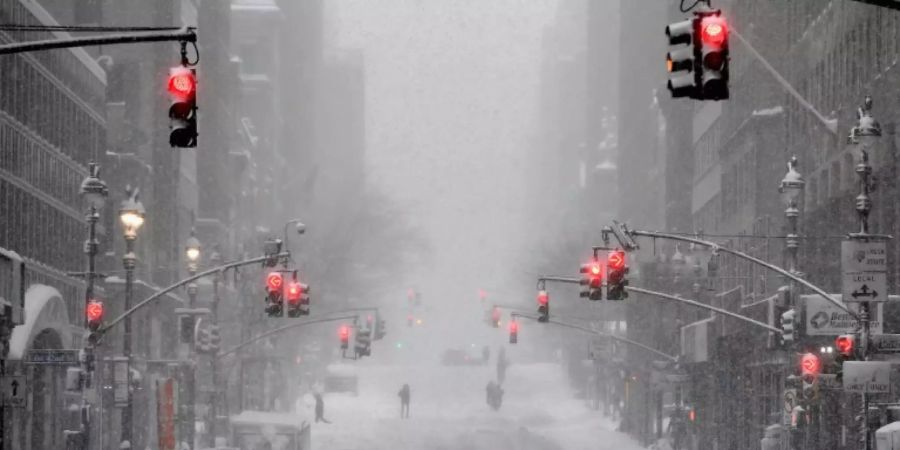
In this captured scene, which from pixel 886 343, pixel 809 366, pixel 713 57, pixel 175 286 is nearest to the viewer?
pixel 713 57

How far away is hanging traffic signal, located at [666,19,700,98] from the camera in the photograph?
16969mm

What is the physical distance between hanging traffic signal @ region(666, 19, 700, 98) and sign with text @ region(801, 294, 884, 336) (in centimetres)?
2293

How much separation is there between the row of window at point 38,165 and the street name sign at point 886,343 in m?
30.7

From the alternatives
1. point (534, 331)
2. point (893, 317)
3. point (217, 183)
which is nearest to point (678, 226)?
point (217, 183)

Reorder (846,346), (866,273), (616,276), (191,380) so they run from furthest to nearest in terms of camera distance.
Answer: (191,380)
(616,276)
(846,346)
(866,273)

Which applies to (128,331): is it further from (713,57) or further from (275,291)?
(713,57)

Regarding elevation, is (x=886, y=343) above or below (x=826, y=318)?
below

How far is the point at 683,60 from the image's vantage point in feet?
56.4

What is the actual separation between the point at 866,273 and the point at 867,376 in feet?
6.33

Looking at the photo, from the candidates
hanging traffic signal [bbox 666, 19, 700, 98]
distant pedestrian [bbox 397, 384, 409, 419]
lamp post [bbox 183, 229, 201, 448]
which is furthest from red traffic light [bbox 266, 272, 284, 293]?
distant pedestrian [bbox 397, 384, 409, 419]

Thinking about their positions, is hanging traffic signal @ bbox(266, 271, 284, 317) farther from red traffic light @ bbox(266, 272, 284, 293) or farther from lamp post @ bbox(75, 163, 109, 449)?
lamp post @ bbox(75, 163, 109, 449)

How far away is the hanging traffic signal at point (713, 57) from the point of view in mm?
16797

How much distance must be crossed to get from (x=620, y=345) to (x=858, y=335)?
6556 cm

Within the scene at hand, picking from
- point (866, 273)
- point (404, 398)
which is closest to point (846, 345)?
point (866, 273)
